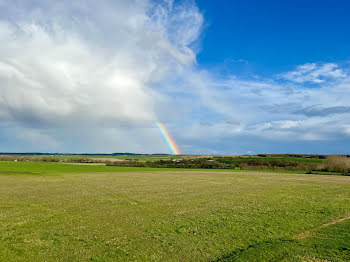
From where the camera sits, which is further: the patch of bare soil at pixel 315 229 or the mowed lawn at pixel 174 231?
the patch of bare soil at pixel 315 229

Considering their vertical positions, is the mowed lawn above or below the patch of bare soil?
above

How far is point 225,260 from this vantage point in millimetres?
9422

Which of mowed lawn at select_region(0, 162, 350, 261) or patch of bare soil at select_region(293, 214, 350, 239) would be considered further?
patch of bare soil at select_region(293, 214, 350, 239)

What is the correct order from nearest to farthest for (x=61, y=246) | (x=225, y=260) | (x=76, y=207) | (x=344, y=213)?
(x=225, y=260) < (x=61, y=246) < (x=344, y=213) < (x=76, y=207)

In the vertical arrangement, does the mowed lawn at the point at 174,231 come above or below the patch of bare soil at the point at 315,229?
above

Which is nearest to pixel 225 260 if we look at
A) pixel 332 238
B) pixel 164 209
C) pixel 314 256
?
pixel 314 256

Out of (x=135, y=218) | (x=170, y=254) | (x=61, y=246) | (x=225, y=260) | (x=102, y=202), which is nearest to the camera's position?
(x=225, y=260)

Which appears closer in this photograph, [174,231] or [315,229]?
[174,231]

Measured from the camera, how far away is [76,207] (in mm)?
19156

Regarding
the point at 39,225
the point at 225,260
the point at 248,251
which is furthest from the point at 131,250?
the point at 39,225

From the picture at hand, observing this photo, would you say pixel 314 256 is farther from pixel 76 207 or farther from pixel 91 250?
pixel 76 207

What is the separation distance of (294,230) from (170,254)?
7.19 metres

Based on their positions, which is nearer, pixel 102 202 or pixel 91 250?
pixel 91 250

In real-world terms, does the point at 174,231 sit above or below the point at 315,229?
above
